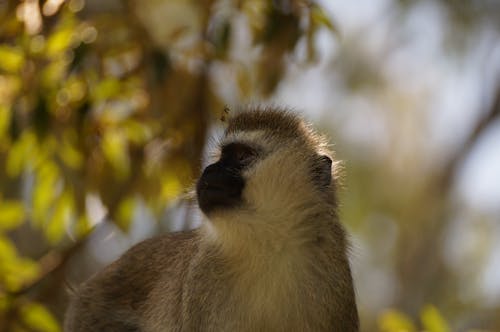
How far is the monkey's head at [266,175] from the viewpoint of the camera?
4.48 meters

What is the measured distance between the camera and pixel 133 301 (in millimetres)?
5277

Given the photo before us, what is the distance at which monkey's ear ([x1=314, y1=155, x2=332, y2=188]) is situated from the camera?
471cm

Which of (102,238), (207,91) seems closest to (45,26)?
(207,91)

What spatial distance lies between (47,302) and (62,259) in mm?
310

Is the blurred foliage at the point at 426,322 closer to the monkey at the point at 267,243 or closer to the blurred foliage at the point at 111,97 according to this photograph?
the monkey at the point at 267,243

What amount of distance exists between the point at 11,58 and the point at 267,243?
1918 mm

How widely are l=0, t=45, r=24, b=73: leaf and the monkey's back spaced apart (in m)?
1.19

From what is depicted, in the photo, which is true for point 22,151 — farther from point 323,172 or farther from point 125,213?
point 323,172

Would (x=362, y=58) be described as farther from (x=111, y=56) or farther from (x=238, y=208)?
(x=238, y=208)

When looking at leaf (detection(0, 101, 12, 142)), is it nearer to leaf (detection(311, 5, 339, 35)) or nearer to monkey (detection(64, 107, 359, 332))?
monkey (detection(64, 107, 359, 332))

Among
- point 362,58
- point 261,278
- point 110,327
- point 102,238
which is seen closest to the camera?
point 261,278

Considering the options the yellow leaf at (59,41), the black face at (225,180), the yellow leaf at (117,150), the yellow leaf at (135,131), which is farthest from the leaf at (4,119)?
the black face at (225,180)

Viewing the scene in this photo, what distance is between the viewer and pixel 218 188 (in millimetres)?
4402

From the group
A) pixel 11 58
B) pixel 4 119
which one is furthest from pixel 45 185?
pixel 11 58
